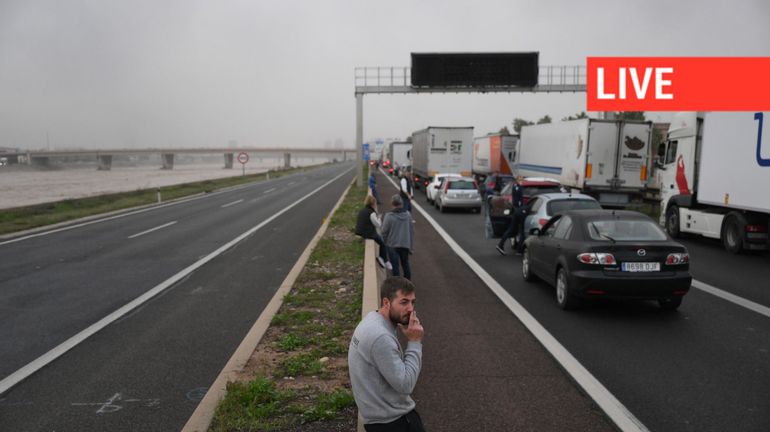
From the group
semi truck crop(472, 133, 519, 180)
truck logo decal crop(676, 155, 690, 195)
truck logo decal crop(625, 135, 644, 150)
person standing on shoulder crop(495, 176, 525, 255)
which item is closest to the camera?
→ person standing on shoulder crop(495, 176, 525, 255)

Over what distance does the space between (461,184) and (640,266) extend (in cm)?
1764

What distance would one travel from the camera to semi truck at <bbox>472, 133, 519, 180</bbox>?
3846 centimetres

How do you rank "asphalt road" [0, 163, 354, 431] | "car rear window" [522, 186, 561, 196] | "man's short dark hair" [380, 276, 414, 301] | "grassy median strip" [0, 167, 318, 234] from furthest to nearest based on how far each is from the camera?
"grassy median strip" [0, 167, 318, 234], "car rear window" [522, 186, 561, 196], "asphalt road" [0, 163, 354, 431], "man's short dark hair" [380, 276, 414, 301]

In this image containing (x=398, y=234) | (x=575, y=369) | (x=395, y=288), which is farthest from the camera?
(x=398, y=234)

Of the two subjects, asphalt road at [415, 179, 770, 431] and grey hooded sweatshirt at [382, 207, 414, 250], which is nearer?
asphalt road at [415, 179, 770, 431]

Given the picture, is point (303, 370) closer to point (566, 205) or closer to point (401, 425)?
point (401, 425)

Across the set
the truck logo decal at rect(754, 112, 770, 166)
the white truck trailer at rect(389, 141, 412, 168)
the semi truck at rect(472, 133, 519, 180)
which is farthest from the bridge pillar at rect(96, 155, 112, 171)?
the truck logo decal at rect(754, 112, 770, 166)

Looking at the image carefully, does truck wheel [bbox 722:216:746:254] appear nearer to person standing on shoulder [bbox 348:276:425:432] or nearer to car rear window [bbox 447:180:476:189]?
car rear window [bbox 447:180:476:189]

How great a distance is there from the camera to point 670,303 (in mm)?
8758

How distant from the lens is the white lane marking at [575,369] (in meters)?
4.96

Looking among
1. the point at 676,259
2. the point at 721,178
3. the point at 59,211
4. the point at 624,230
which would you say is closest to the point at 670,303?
the point at 676,259

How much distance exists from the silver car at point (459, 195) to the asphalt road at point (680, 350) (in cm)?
1334

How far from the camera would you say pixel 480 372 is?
20.1 ft

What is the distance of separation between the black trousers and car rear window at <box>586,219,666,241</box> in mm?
5940
